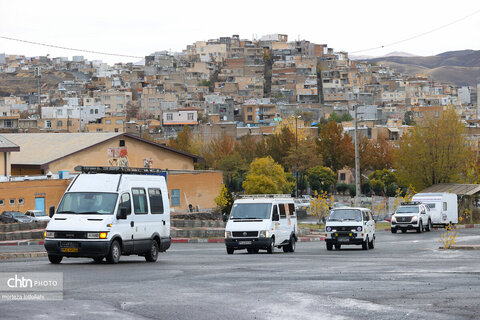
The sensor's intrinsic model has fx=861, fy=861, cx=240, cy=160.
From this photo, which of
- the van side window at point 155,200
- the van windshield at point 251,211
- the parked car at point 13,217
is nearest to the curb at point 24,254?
the van side window at point 155,200

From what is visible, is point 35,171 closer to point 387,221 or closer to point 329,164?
point 387,221

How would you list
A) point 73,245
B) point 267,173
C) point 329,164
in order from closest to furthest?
point 73,245 < point 267,173 < point 329,164

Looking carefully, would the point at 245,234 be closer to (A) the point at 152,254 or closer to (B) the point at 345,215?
(B) the point at 345,215

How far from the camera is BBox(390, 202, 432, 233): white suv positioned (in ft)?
170

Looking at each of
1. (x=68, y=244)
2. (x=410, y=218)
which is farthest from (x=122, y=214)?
(x=410, y=218)

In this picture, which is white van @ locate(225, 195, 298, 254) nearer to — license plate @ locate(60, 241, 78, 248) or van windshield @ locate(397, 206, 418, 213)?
license plate @ locate(60, 241, 78, 248)

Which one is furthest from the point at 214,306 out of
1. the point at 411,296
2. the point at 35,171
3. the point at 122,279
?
the point at 35,171

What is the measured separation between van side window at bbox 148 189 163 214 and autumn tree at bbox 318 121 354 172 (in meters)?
84.3

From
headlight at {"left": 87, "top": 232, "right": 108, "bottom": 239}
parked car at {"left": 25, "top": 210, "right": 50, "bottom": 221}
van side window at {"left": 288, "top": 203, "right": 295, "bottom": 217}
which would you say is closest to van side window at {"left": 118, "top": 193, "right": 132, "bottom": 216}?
headlight at {"left": 87, "top": 232, "right": 108, "bottom": 239}

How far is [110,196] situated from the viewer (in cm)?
2178

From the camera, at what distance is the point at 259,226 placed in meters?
29.7

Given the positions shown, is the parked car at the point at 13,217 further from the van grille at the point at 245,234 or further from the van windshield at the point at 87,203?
the van windshield at the point at 87,203

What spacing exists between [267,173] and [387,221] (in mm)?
15636

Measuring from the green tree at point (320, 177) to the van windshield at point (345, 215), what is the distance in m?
70.2
